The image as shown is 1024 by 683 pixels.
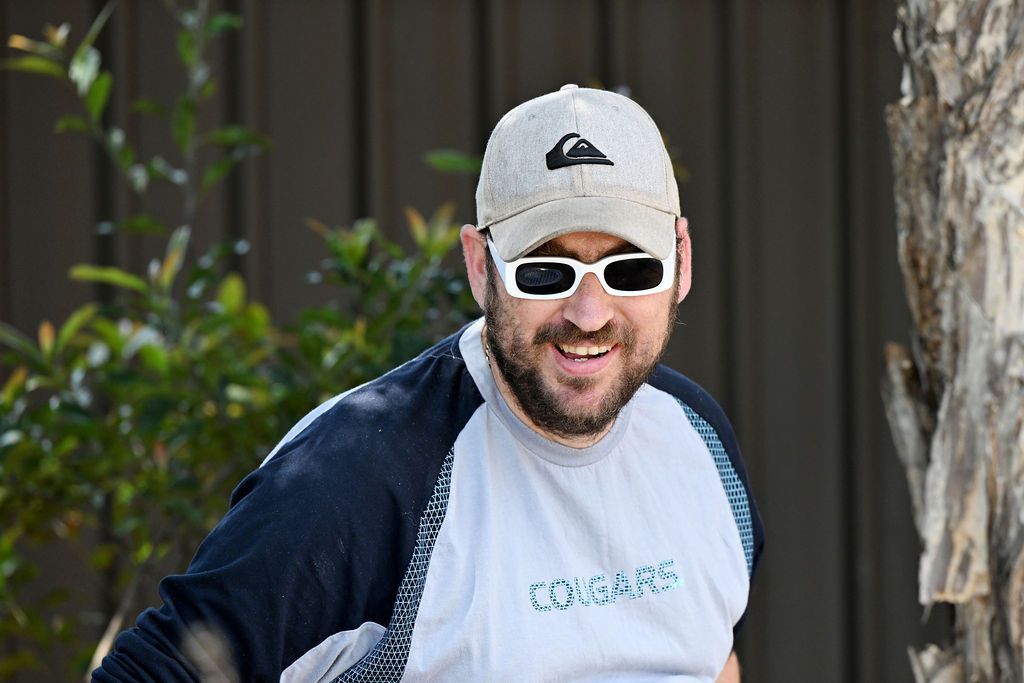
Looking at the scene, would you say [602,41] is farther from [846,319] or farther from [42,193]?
[42,193]

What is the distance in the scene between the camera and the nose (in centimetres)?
190

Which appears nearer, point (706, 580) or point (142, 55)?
point (706, 580)

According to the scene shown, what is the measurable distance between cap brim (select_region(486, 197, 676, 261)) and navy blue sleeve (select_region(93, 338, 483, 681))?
28cm

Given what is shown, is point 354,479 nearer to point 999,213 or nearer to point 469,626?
point 469,626

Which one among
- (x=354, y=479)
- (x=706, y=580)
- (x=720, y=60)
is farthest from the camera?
(x=720, y=60)

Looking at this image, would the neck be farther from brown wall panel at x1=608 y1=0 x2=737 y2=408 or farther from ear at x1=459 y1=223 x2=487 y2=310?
brown wall panel at x1=608 y1=0 x2=737 y2=408

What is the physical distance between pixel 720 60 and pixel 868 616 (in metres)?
1.71

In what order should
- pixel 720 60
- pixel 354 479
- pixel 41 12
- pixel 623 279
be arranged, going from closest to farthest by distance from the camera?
pixel 354 479, pixel 623 279, pixel 41 12, pixel 720 60

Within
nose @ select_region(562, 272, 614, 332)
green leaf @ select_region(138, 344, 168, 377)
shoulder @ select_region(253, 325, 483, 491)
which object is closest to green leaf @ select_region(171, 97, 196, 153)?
green leaf @ select_region(138, 344, 168, 377)

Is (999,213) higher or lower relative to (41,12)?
lower

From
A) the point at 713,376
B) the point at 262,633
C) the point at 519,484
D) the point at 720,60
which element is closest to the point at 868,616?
the point at 713,376

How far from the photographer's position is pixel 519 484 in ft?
6.44

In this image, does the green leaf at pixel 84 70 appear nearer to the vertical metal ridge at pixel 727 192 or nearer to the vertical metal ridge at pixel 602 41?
the vertical metal ridge at pixel 602 41

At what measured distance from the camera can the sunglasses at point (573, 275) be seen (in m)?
1.91
